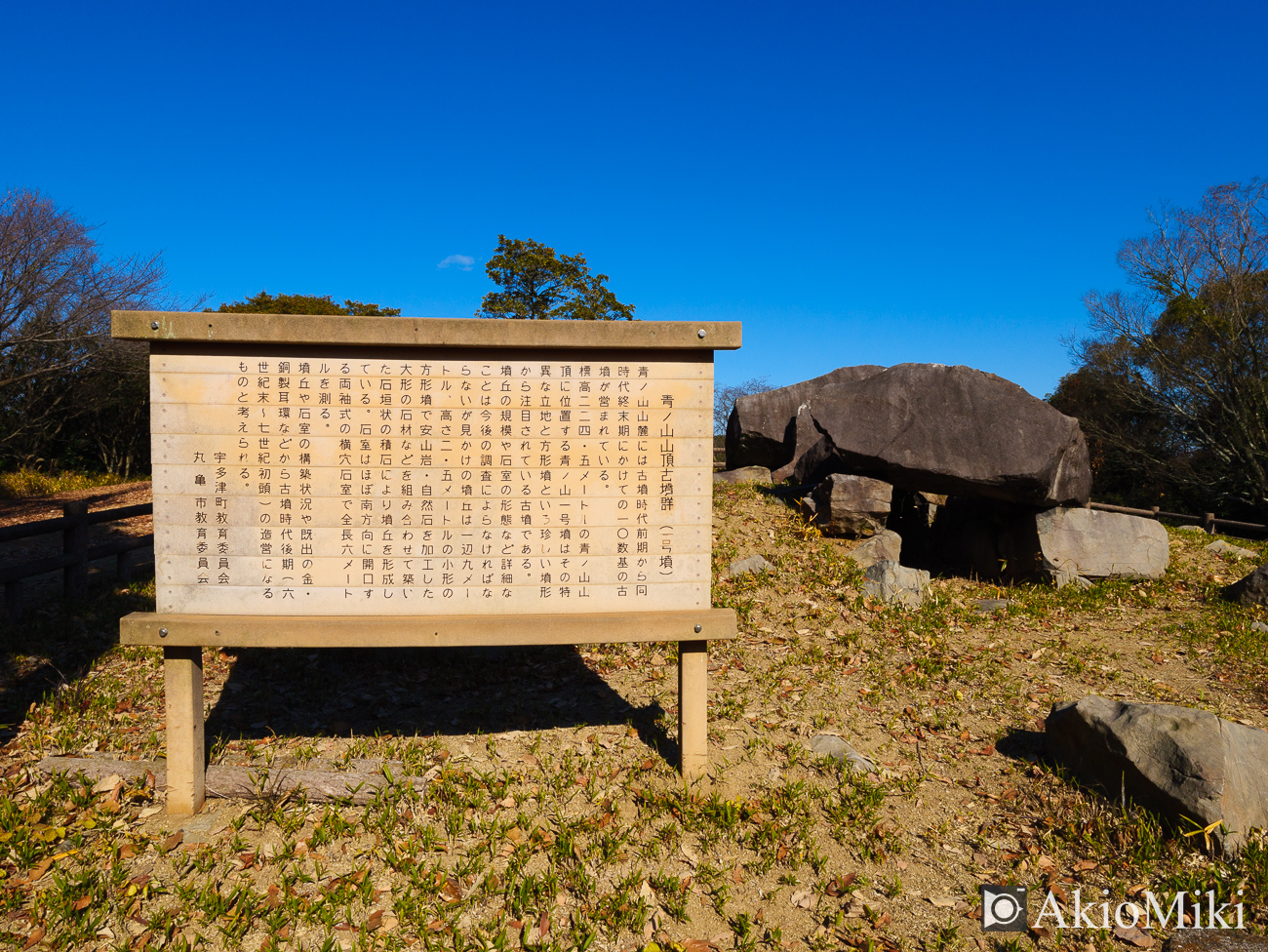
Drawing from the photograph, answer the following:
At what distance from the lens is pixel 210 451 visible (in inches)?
148

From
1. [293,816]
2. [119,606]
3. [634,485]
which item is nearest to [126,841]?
[293,816]

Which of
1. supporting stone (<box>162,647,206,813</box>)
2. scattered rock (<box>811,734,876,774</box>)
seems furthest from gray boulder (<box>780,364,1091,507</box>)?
supporting stone (<box>162,647,206,813</box>)

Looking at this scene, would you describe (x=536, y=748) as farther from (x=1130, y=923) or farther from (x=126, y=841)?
(x=1130, y=923)

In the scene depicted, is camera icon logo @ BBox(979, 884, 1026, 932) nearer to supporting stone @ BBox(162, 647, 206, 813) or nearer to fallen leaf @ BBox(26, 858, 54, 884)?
supporting stone @ BBox(162, 647, 206, 813)

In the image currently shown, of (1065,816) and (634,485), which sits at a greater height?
(634,485)

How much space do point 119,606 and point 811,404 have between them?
29.1 feet

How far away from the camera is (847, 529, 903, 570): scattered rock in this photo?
829cm

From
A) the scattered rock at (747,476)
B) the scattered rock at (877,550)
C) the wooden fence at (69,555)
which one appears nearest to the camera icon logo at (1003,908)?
the scattered rock at (877,550)

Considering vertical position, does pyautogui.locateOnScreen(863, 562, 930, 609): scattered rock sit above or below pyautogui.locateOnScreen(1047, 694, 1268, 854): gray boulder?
above

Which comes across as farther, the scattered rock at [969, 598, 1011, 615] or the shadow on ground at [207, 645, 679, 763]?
the scattered rock at [969, 598, 1011, 615]

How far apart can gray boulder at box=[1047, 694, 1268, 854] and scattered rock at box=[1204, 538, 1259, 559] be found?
7.04m

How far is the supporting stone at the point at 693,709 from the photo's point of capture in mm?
4117

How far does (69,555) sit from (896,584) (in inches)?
368

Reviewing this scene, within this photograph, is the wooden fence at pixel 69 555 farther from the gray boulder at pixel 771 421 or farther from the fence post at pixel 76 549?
the gray boulder at pixel 771 421
